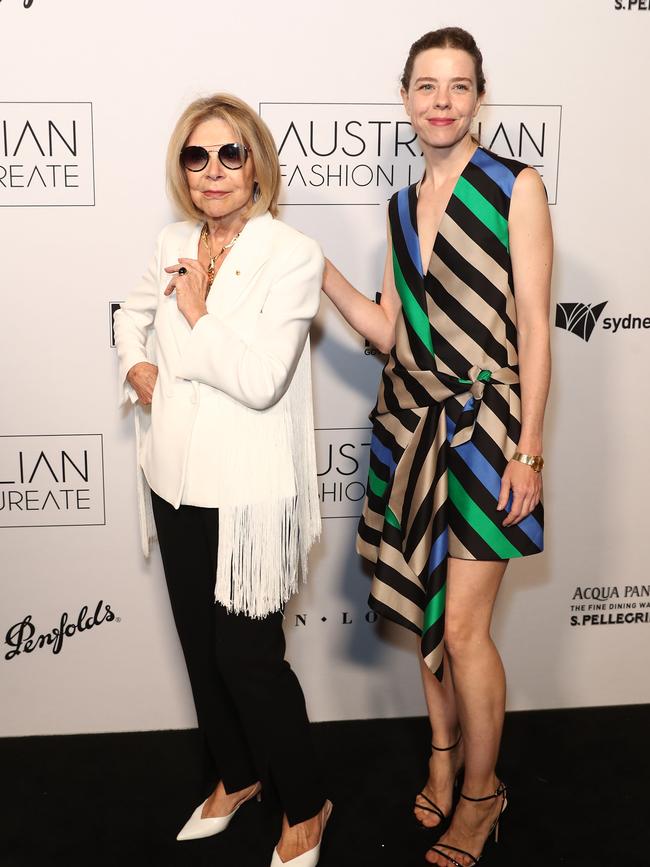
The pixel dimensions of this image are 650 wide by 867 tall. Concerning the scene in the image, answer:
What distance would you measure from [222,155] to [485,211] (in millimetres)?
551

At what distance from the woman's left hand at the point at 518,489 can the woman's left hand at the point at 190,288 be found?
28.4 inches

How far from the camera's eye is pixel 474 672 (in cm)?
200

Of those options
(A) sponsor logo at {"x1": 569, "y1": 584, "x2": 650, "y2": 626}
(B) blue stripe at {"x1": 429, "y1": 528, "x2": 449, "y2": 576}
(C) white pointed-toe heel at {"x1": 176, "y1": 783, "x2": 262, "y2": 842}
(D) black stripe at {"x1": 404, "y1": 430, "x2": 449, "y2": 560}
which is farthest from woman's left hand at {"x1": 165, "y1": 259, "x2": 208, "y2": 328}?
(A) sponsor logo at {"x1": 569, "y1": 584, "x2": 650, "y2": 626}

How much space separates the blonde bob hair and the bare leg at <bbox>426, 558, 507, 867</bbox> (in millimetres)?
889

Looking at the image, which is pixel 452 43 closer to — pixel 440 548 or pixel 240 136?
pixel 240 136

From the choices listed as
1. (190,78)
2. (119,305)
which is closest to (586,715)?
(119,305)

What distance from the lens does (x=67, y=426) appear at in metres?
2.46

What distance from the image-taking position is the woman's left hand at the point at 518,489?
192cm

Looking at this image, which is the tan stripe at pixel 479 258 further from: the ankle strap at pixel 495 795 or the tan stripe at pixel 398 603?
the ankle strap at pixel 495 795

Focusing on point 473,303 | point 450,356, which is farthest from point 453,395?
point 473,303

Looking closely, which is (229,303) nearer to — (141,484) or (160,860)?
(141,484)

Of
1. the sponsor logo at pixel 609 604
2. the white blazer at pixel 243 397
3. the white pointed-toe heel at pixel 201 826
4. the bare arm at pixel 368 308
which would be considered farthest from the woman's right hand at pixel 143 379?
the sponsor logo at pixel 609 604

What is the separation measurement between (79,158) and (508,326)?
1.18 meters

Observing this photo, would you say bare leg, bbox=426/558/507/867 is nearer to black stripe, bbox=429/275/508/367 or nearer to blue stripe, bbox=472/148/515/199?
black stripe, bbox=429/275/508/367
